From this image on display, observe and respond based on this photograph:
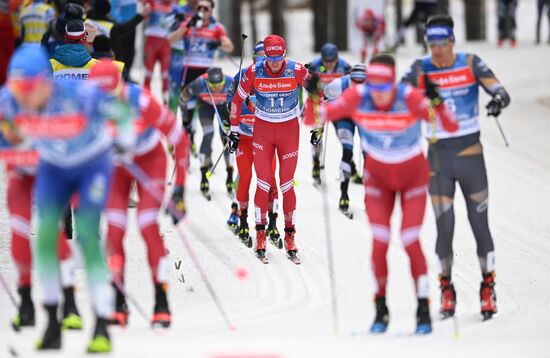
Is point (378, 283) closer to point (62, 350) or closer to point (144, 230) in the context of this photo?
point (144, 230)

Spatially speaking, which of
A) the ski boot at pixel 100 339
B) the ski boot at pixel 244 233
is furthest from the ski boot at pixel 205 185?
the ski boot at pixel 100 339

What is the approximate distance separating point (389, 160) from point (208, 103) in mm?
7452

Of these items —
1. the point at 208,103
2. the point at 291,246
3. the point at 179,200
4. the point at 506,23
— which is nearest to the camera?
the point at 179,200

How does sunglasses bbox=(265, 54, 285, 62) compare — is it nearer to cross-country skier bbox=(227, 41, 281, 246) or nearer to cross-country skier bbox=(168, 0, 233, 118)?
cross-country skier bbox=(227, 41, 281, 246)

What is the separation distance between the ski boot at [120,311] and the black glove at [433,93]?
300 centimetres

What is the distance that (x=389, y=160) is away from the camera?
1066 centimetres

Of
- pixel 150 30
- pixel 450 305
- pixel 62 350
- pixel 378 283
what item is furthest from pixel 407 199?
pixel 150 30

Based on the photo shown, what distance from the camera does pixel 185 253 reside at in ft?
48.8

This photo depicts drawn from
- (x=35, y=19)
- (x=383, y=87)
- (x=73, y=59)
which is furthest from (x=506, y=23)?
(x=383, y=87)

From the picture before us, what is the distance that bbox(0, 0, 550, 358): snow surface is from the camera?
33.6 ft

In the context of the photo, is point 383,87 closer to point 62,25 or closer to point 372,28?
point 62,25

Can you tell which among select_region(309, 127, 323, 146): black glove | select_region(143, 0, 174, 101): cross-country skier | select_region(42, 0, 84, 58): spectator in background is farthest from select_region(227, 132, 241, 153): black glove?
select_region(143, 0, 174, 101): cross-country skier

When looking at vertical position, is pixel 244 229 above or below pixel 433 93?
below

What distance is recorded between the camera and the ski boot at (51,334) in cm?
954
